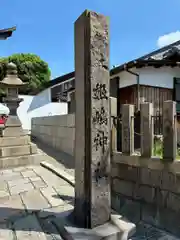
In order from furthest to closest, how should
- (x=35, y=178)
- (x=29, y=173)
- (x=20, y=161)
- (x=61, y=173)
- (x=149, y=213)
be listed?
(x=20, y=161) → (x=29, y=173) → (x=61, y=173) → (x=35, y=178) → (x=149, y=213)

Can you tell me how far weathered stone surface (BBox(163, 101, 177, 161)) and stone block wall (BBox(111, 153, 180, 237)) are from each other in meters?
0.17

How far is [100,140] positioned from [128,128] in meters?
2.14

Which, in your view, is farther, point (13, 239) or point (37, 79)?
point (37, 79)

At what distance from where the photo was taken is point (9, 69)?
24.0ft

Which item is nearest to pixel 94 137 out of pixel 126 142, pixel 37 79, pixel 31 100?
pixel 126 142

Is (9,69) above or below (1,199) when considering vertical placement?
above

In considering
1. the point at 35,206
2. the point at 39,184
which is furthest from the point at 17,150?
the point at 35,206

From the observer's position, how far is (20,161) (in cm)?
681

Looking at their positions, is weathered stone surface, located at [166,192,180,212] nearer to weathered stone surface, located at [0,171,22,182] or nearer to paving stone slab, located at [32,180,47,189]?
paving stone slab, located at [32,180,47,189]

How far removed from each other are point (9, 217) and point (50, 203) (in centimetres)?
77

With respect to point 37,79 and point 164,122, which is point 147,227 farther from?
point 37,79

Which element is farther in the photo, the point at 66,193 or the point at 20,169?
the point at 20,169

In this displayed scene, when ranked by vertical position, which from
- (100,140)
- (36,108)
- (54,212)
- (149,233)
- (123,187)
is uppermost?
(36,108)

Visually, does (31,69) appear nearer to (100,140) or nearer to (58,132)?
(58,132)
